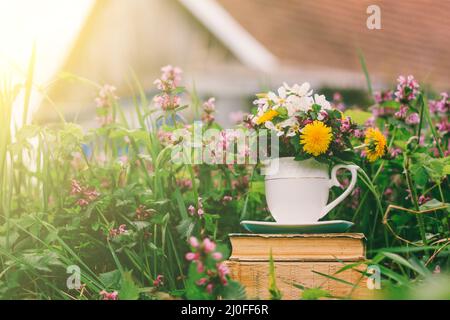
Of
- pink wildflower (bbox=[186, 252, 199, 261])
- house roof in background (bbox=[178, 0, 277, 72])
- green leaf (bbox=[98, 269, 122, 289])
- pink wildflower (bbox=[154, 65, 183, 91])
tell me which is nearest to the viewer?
pink wildflower (bbox=[186, 252, 199, 261])

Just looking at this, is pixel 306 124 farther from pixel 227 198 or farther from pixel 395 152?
pixel 395 152

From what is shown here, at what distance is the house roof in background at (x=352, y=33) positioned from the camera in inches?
175

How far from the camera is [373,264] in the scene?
1294 mm


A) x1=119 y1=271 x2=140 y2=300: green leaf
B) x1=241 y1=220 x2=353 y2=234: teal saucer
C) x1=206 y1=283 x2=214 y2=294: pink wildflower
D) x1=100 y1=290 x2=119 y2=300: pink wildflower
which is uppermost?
x1=241 y1=220 x2=353 y2=234: teal saucer

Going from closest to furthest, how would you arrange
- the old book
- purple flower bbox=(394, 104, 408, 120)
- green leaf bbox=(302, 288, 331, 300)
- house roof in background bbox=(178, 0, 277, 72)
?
1. green leaf bbox=(302, 288, 331, 300)
2. the old book
3. purple flower bbox=(394, 104, 408, 120)
4. house roof in background bbox=(178, 0, 277, 72)

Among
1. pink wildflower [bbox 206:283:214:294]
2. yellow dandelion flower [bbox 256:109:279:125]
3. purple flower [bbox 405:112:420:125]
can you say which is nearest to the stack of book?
pink wildflower [bbox 206:283:214:294]

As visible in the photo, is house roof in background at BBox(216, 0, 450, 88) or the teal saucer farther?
house roof in background at BBox(216, 0, 450, 88)

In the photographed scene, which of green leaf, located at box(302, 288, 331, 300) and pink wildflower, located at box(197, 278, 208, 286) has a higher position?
pink wildflower, located at box(197, 278, 208, 286)

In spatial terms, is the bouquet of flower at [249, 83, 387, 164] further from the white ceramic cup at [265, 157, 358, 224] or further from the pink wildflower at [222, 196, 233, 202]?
the pink wildflower at [222, 196, 233, 202]

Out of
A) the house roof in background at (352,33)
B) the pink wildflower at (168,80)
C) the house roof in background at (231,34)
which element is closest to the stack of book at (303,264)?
the pink wildflower at (168,80)

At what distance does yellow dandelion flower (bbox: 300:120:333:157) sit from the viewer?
141 centimetres

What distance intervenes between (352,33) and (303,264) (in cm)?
427

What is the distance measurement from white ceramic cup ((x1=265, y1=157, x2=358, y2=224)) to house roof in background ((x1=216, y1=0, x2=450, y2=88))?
2774mm
